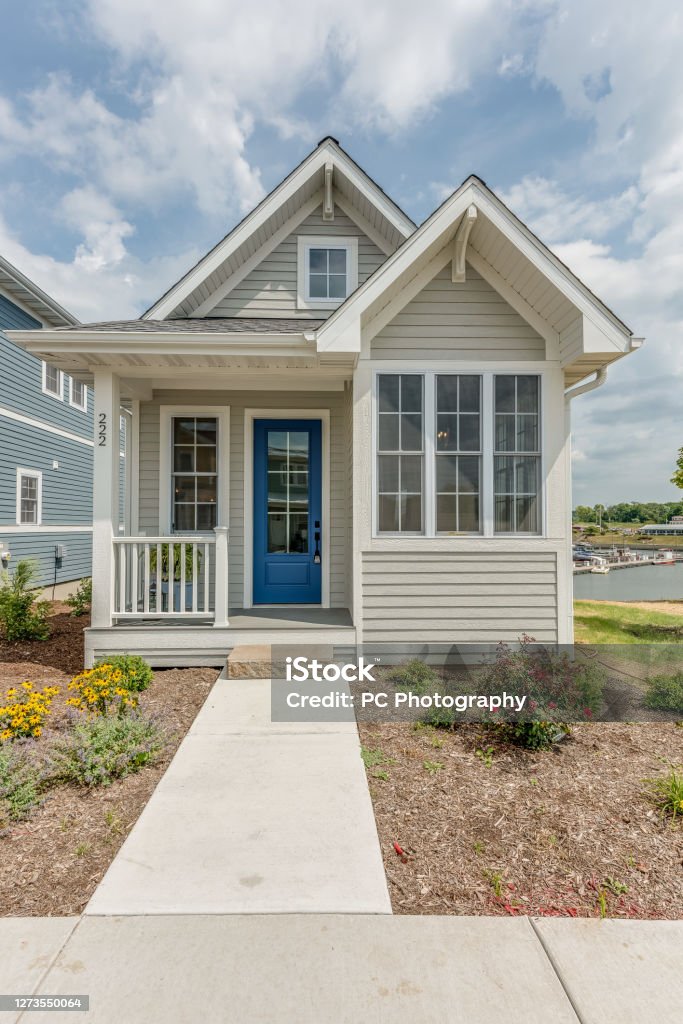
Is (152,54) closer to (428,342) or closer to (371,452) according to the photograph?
(428,342)

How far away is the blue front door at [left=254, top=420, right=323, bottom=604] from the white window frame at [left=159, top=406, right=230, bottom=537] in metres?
0.38

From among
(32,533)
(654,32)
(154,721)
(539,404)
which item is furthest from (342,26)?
(32,533)

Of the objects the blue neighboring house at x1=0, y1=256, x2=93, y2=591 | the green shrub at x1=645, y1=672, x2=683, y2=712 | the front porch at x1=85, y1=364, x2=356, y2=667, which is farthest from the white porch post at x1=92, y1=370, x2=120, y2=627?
the blue neighboring house at x1=0, y1=256, x2=93, y2=591

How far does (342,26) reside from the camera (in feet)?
22.0

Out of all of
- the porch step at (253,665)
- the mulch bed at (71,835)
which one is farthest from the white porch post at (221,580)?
the mulch bed at (71,835)

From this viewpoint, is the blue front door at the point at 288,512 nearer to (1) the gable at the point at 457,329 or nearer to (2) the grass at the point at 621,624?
(1) the gable at the point at 457,329

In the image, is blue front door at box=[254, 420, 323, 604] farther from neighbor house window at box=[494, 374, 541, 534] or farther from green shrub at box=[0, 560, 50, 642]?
green shrub at box=[0, 560, 50, 642]

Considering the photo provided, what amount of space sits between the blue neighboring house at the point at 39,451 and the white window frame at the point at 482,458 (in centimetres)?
917

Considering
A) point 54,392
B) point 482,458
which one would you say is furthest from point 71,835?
point 54,392

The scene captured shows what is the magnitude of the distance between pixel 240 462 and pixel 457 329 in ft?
9.92

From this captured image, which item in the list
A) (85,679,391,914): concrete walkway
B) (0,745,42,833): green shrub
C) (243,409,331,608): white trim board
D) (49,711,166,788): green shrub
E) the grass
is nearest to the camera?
(85,679,391,914): concrete walkway

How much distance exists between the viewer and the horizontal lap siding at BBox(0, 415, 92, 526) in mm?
11102

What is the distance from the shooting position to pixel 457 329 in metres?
5.25

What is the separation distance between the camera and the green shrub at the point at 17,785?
2631 mm
